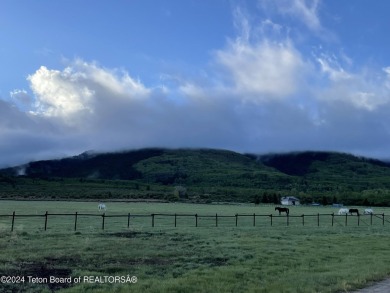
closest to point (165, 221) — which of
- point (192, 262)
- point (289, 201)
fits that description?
point (192, 262)

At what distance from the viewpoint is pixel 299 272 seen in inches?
640

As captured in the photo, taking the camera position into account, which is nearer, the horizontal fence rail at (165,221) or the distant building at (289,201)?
the horizontal fence rail at (165,221)

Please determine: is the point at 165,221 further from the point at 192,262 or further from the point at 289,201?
the point at 289,201

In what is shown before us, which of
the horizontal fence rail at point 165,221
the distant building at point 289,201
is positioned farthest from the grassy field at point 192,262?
the distant building at point 289,201

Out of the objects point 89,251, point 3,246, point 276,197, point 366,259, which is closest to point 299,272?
point 366,259

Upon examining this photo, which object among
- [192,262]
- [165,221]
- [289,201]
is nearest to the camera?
[192,262]

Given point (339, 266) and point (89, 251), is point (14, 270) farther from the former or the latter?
point (339, 266)

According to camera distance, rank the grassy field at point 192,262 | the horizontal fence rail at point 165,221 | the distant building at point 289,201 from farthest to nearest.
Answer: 1. the distant building at point 289,201
2. the horizontal fence rail at point 165,221
3. the grassy field at point 192,262

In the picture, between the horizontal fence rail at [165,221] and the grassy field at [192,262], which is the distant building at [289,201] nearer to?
the horizontal fence rail at [165,221]

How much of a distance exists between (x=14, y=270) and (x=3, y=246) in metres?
6.38

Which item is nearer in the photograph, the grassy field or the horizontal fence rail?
the grassy field

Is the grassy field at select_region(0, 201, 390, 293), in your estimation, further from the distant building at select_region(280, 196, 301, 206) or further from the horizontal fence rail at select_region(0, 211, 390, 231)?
the distant building at select_region(280, 196, 301, 206)

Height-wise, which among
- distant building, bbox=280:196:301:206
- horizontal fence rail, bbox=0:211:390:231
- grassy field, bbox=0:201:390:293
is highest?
grassy field, bbox=0:201:390:293

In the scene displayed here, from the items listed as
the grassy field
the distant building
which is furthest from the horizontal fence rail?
the distant building
